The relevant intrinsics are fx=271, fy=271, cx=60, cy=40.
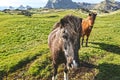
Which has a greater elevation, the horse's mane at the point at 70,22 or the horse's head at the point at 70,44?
the horse's mane at the point at 70,22

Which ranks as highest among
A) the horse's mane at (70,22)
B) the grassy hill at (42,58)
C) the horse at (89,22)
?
the horse's mane at (70,22)

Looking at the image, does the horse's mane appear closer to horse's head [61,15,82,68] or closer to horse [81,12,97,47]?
horse's head [61,15,82,68]

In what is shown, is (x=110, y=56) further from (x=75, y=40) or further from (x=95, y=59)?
(x=75, y=40)

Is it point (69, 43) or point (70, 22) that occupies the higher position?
point (70, 22)

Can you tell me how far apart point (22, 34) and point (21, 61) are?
13.3 m

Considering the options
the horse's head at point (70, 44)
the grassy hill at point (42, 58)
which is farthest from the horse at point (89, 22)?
the horse's head at point (70, 44)

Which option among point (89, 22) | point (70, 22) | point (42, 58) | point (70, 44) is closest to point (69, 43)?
point (70, 44)

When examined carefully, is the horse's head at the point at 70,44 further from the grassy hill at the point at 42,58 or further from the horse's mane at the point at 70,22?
the grassy hill at the point at 42,58

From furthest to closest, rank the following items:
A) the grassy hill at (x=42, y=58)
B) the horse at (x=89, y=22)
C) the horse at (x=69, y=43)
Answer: the horse at (x=89, y=22) → the grassy hill at (x=42, y=58) → the horse at (x=69, y=43)

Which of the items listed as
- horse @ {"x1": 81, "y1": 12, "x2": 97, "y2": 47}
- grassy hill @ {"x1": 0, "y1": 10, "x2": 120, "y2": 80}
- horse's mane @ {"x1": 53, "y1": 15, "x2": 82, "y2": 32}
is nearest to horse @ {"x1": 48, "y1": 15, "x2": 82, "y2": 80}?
horse's mane @ {"x1": 53, "y1": 15, "x2": 82, "y2": 32}

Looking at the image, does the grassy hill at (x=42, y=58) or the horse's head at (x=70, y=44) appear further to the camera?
the grassy hill at (x=42, y=58)

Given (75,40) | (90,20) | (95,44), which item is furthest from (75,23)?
(95,44)

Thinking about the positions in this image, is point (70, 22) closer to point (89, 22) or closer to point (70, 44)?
point (70, 44)

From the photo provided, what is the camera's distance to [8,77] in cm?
2158
